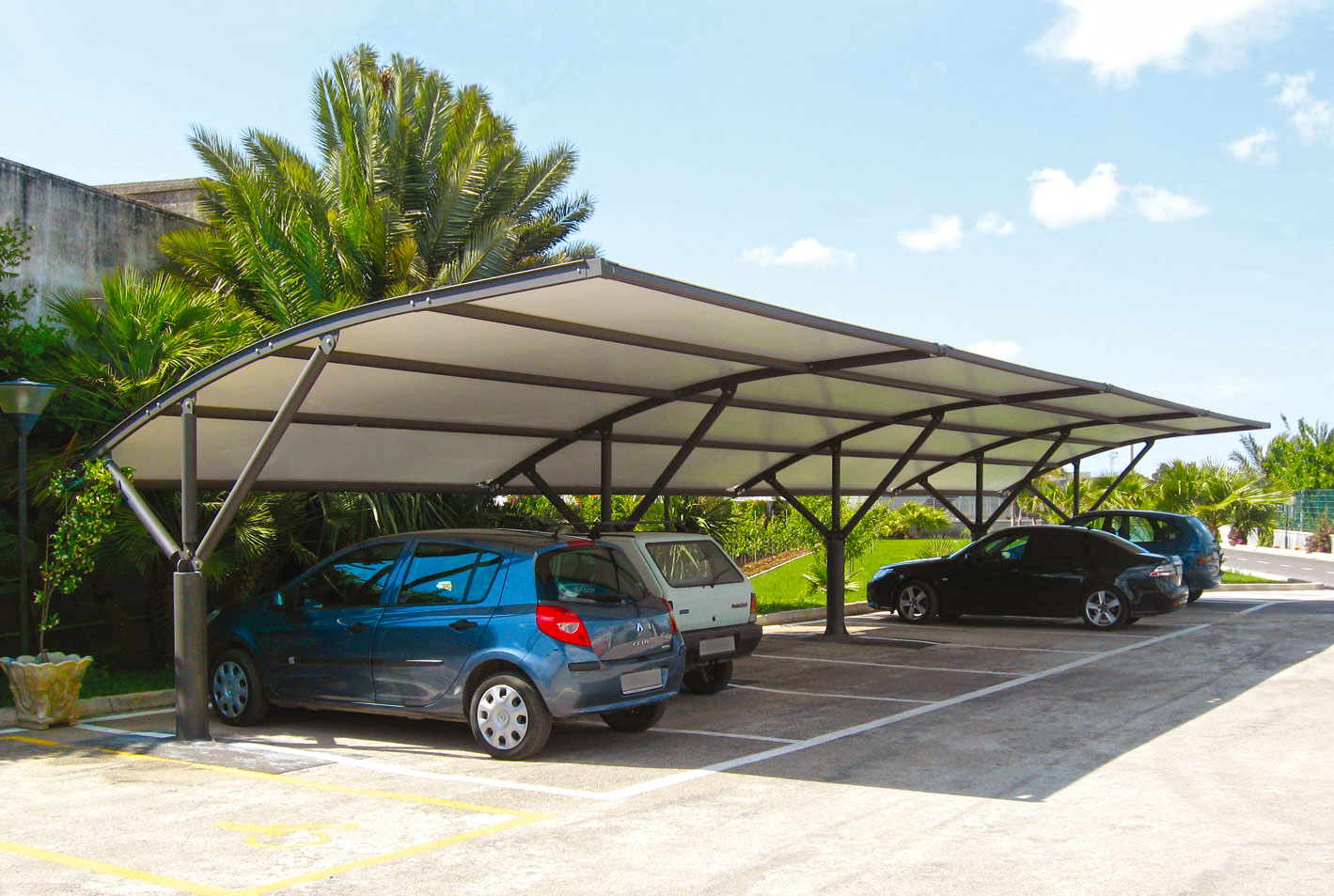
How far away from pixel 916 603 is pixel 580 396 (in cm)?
834

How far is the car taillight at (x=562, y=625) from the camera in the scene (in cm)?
771

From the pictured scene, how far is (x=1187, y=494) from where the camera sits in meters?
30.0

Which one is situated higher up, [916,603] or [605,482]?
[605,482]

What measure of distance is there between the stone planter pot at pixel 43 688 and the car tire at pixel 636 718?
4.36 m

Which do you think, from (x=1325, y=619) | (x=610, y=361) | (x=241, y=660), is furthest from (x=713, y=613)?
(x=1325, y=619)

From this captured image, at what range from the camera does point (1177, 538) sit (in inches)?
725

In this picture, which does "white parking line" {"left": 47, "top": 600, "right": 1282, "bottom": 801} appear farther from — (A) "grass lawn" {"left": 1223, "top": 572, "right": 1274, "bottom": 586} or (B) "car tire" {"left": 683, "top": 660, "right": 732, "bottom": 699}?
(A) "grass lawn" {"left": 1223, "top": 572, "right": 1274, "bottom": 586}

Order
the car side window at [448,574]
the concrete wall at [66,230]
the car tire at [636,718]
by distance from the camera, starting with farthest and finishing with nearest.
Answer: the concrete wall at [66,230] → the car tire at [636,718] → the car side window at [448,574]

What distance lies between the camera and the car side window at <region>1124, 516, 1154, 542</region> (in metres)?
18.6

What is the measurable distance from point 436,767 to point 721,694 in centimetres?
362

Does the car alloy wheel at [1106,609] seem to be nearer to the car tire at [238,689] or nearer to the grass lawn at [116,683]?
the car tire at [238,689]

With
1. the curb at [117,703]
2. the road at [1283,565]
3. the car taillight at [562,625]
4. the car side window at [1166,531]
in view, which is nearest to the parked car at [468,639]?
the car taillight at [562,625]

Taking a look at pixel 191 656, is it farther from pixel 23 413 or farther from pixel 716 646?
pixel 716 646

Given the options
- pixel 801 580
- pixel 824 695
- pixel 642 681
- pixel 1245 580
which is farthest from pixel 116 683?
pixel 1245 580
